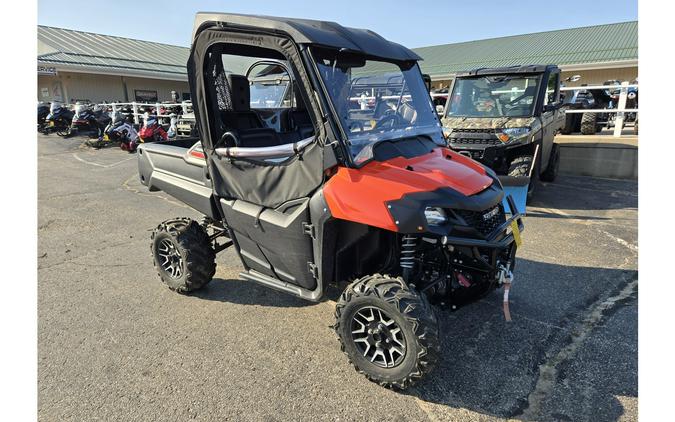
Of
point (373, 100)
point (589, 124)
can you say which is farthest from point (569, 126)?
point (373, 100)

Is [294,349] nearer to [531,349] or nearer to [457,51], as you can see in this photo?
[531,349]

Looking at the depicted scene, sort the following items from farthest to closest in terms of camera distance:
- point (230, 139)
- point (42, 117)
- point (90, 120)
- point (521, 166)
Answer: point (42, 117) → point (90, 120) → point (521, 166) → point (230, 139)

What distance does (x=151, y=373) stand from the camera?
2.95 m

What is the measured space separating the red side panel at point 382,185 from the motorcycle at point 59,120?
1916 centimetres

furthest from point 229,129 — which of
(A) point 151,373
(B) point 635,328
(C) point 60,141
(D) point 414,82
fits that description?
(C) point 60,141

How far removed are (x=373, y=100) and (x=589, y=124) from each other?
384 inches

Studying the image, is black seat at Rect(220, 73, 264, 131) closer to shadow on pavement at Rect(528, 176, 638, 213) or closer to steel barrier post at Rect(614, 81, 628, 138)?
shadow on pavement at Rect(528, 176, 638, 213)

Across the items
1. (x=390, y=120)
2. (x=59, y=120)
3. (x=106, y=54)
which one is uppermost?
(x=106, y=54)

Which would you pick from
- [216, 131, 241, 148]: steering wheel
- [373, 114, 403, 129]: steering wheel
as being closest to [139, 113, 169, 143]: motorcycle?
[216, 131, 241, 148]: steering wheel

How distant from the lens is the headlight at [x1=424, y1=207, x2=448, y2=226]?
2674mm

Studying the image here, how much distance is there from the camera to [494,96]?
26.3ft

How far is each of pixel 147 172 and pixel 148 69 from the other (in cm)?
2716

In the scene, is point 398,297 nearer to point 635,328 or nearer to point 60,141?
point 635,328

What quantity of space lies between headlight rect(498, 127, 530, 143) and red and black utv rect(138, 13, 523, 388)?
379 centimetres
